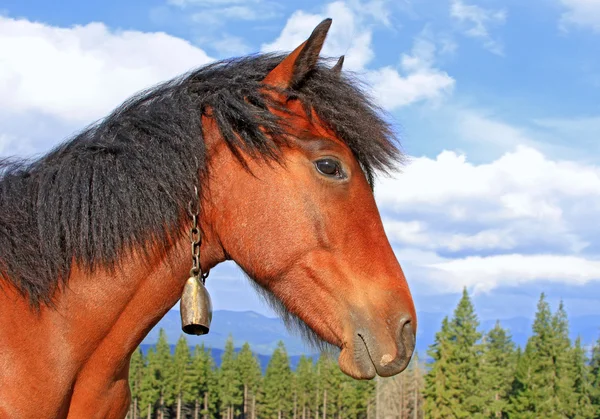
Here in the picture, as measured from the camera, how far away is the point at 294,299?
11.7 feet

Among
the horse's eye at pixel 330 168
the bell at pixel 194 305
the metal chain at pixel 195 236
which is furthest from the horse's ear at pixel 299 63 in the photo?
the bell at pixel 194 305

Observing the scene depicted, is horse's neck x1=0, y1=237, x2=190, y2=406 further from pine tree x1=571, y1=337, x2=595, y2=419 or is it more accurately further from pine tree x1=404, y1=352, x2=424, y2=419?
pine tree x1=404, y1=352, x2=424, y2=419

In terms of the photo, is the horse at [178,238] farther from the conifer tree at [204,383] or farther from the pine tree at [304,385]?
the pine tree at [304,385]

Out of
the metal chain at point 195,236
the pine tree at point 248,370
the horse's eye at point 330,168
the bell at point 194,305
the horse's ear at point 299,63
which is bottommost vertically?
the bell at point 194,305

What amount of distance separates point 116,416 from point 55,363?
1.75 feet

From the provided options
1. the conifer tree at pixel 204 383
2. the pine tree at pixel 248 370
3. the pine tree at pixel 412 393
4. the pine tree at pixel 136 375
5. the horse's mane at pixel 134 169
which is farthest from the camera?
the pine tree at pixel 412 393

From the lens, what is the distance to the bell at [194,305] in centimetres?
350

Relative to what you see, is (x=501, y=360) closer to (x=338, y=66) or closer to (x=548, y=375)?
(x=548, y=375)

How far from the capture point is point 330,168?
3.56 meters

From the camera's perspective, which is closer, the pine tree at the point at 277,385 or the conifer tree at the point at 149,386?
the conifer tree at the point at 149,386

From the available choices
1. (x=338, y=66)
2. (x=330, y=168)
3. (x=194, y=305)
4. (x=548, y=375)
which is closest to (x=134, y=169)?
(x=194, y=305)

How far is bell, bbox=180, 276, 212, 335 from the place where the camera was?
3498mm

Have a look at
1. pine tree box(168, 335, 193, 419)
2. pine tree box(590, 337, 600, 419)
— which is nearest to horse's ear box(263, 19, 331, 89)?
pine tree box(590, 337, 600, 419)

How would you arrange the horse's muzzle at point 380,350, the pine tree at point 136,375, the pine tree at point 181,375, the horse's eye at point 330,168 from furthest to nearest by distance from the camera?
the pine tree at point 136,375
the pine tree at point 181,375
the horse's eye at point 330,168
the horse's muzzle at point 380,350
